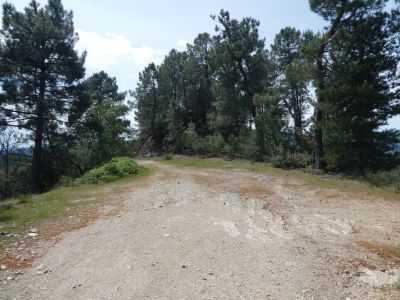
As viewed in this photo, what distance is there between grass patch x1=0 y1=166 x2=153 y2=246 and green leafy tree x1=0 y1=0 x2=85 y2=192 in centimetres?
867

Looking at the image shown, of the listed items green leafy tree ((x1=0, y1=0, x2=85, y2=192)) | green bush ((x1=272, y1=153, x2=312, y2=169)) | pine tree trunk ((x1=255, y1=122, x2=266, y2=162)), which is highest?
green leafy tree ((x1=0, y1=0, x2=85, y2=192))

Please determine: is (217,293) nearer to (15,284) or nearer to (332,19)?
(15,284)

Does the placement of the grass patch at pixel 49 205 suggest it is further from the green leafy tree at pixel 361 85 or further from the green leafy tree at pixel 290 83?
the green leafy tree at pixel 290 83

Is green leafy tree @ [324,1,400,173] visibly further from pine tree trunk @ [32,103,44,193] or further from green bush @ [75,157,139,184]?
pine tree trunk @ [32,103,44,193]

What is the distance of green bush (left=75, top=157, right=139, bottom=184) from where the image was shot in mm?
16087

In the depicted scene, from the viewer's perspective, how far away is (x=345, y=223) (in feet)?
27.4

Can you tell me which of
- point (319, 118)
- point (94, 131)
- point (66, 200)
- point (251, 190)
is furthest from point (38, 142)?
point (319, 118)

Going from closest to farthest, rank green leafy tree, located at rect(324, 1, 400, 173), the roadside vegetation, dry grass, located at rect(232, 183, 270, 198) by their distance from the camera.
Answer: the roadside vegetation → dry grass, located at rect(232, 183, 270, 198) → green leafy tree, located at rect(324, 1, 400, 173)

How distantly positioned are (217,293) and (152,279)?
45.3 inches

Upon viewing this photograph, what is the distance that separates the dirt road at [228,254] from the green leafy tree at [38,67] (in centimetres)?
1433

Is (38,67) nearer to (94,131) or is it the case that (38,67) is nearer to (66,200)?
(94,131)

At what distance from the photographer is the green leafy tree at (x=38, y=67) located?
20.7 metres

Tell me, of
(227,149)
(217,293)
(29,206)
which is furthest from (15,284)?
(227,149)

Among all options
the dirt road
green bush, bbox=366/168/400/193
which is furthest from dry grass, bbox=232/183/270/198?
green bush, bbox=366/168/400/193
